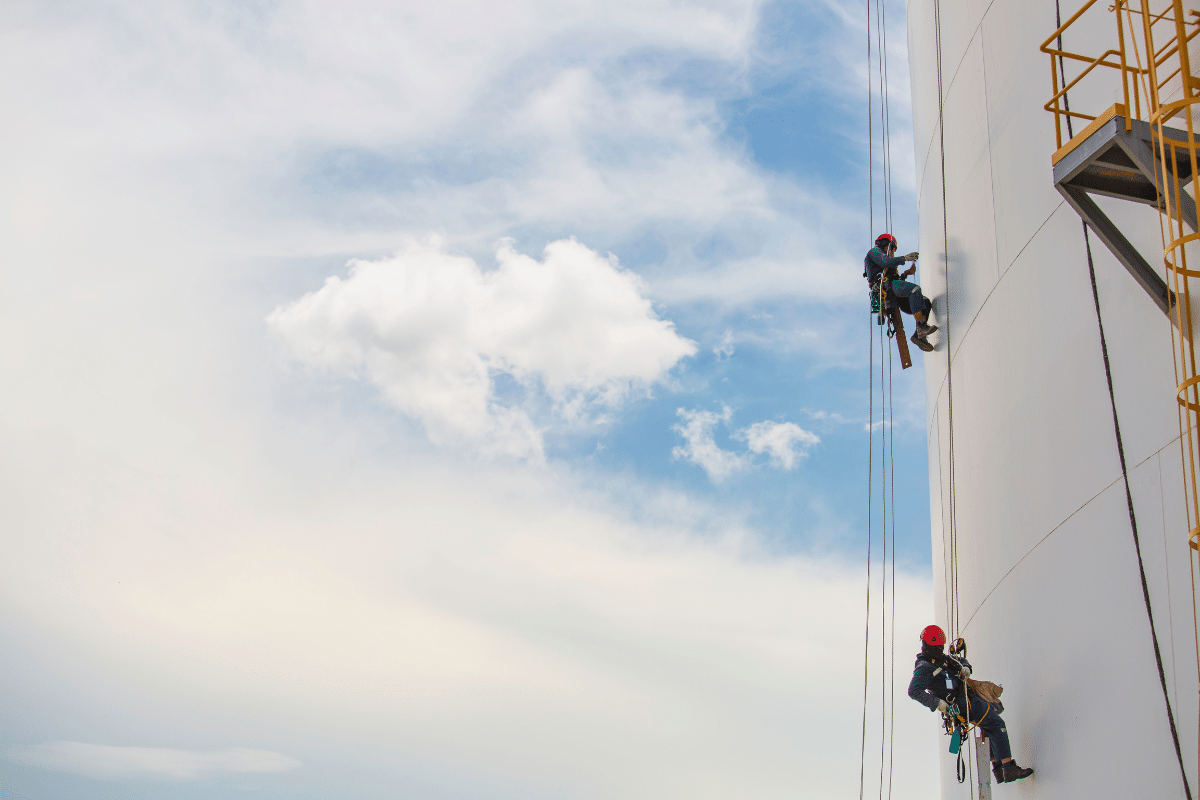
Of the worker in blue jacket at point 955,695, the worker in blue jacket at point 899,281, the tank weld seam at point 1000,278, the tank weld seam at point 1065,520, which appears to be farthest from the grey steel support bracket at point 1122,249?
the worker in blue jacket at point 899,281

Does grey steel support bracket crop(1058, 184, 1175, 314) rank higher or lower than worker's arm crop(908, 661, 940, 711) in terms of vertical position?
higher

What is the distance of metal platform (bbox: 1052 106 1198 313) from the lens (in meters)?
6.05

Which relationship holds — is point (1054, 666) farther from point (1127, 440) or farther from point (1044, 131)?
point (1044, 131)

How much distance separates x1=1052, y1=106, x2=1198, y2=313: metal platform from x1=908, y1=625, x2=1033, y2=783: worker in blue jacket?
3594mm

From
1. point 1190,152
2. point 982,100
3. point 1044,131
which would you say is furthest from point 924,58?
point 1190,152

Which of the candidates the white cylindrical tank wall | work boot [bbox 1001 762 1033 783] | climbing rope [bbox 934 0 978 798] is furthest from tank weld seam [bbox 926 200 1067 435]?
work boot [bbox 1001 762 1033 783]

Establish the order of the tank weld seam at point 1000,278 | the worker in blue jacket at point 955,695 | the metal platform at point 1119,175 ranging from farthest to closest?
the tank weld seam at point 1000,278, the worker in blue jacket at point 955,695, the metal platform at point 1119,175

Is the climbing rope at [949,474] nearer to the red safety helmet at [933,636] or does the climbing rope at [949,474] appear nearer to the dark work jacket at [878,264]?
the dark work jacket at [878,264]

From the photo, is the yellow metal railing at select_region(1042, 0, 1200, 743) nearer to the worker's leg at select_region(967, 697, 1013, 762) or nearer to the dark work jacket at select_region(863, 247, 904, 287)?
the worker's leg at select_region(967, 697, 1013, 762)

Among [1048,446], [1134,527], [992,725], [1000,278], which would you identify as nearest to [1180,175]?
[1134,527]

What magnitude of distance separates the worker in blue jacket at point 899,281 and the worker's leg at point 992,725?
560cm

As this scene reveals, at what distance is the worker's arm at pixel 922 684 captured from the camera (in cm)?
876

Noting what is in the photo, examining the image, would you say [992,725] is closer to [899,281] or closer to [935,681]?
[935,681]

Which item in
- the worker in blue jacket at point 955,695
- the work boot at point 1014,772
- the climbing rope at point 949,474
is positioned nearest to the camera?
the work boot at point 1014,772
